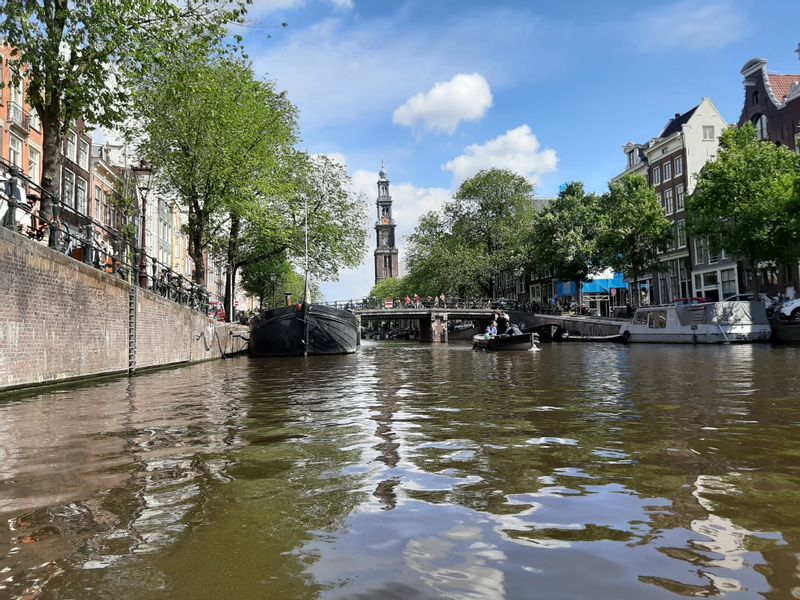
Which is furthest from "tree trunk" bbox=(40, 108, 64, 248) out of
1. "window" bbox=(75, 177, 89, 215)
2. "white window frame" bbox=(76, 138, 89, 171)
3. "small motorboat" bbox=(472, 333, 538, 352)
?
"white window frame" bbox=(76, 138, 89, 171)

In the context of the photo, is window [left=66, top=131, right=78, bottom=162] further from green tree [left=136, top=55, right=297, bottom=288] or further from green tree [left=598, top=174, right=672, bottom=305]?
green tree [left=598, top=174, right=672, bottom=305]

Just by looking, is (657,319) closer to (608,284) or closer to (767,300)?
(767,300)

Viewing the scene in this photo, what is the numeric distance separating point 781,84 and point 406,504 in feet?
159

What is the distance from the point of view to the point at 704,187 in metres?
33.9

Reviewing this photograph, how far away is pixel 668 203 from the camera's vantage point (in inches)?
1994

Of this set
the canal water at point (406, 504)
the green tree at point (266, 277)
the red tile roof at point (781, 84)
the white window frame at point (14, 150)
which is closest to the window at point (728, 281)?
the red tile roof at point (781, 84)

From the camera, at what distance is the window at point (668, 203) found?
5017cm

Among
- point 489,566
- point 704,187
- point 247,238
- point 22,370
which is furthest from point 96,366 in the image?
point 704,187

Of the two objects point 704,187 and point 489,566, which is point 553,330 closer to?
point 704,187

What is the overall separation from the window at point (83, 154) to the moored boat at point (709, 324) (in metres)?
34.9

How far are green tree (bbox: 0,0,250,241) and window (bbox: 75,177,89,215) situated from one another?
72.3 feet

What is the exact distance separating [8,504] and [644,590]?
3.66 m

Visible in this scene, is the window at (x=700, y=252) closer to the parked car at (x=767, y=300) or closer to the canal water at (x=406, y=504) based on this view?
the parked car at (x=767, y=300)

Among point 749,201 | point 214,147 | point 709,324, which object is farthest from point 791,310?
point 214,147
